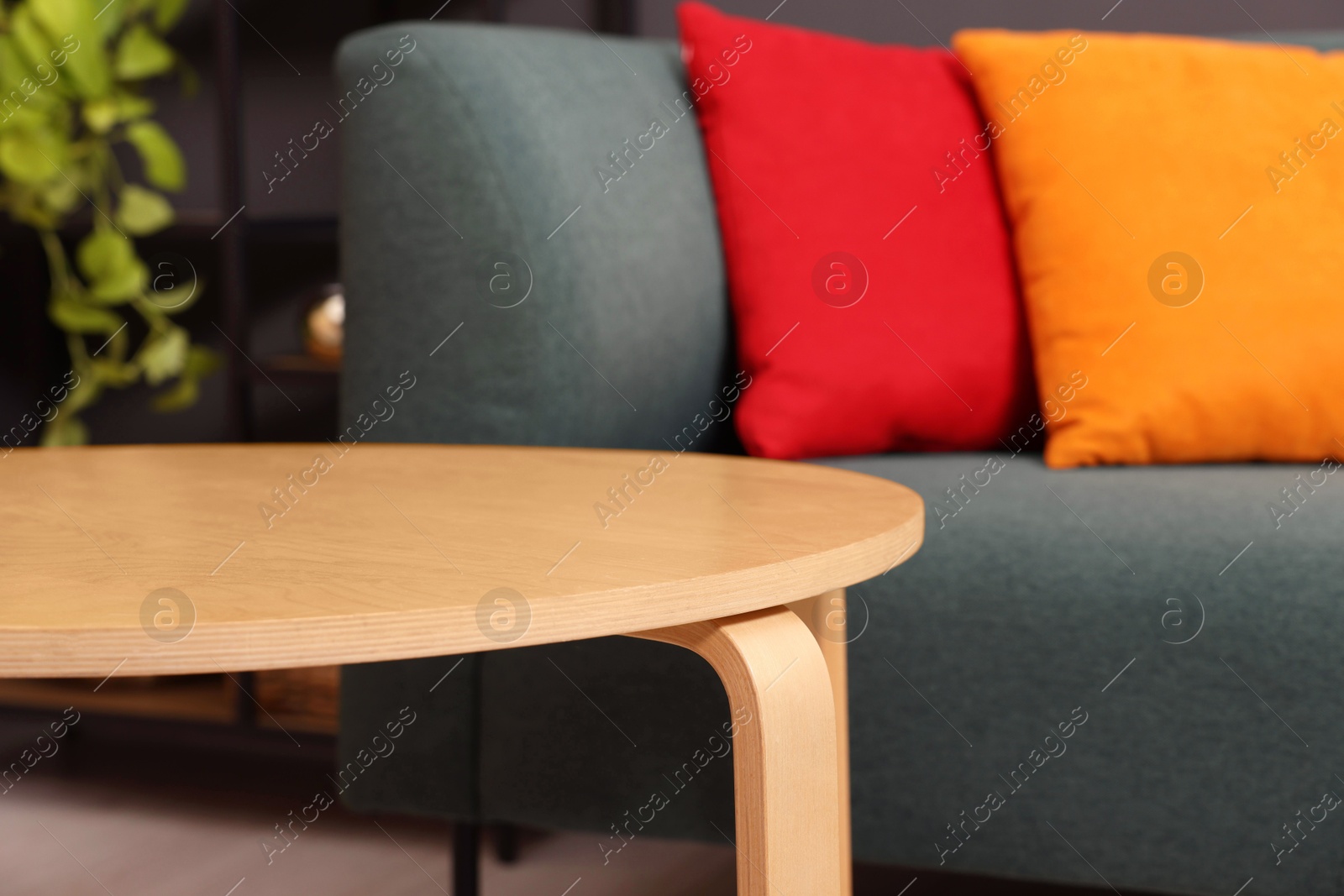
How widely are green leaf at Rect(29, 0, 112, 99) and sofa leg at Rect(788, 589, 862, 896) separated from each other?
1.37m

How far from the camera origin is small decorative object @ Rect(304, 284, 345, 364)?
1781 mm

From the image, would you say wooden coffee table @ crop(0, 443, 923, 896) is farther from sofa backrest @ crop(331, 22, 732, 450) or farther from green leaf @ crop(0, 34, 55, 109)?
green leaf @ crop(0, 34, 55, 109)

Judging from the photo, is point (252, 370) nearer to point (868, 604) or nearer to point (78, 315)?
point (78, 315)

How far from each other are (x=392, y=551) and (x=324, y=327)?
1.28 meters

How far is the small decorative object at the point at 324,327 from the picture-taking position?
5.84 ft

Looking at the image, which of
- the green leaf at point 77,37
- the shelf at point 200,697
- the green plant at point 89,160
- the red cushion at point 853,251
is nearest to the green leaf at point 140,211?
the green plant at point 89,160

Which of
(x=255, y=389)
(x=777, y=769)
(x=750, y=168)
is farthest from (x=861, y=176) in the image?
(x=255, y=389)

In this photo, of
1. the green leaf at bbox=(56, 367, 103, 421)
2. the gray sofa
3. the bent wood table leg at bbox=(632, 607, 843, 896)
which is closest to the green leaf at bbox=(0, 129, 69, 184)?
the green leaf at bbox=(56, 367, 103, 421)

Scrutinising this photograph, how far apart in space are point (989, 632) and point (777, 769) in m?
0.42

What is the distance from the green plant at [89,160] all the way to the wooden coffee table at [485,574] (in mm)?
1029

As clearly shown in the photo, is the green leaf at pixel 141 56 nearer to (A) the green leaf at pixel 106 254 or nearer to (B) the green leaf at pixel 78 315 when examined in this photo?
(A) the green leaf at pixel 106 254

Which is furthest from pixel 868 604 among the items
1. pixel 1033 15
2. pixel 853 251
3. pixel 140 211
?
pixel 140 211

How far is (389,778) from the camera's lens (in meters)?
1.10

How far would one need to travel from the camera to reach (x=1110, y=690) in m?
0.94
